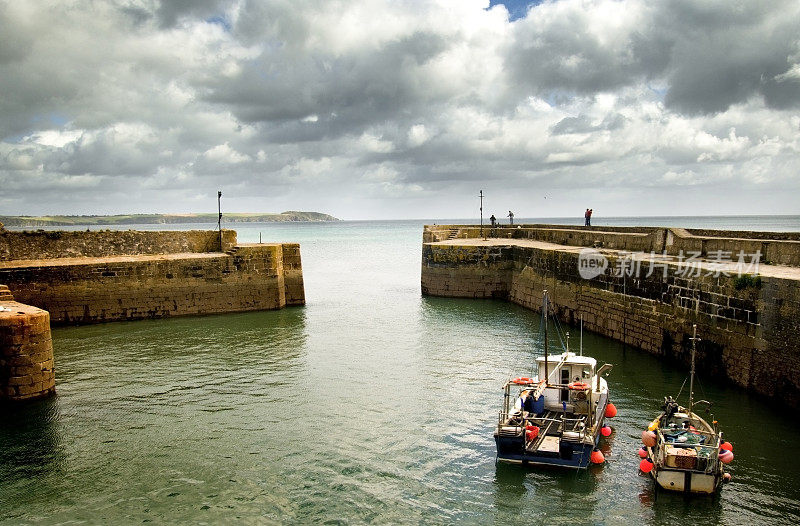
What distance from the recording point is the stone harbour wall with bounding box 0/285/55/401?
1487 cm

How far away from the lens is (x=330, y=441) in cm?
1361

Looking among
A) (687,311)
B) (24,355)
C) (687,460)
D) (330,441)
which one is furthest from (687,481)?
(24,355)

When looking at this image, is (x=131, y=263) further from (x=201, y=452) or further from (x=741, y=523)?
(x=741, y=523)

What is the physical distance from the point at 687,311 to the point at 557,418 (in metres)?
8.12

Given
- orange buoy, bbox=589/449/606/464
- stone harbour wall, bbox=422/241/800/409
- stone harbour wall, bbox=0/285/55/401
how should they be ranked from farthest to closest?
stone harbour wall, bbox=422/241/800/409 < stone harbour wall, bbox=0/285/55/401 < orange buoy, bbox=589/449/606/464

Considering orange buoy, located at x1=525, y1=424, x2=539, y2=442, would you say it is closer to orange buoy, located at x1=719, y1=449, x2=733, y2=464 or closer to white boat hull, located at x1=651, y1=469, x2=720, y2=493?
white boat hull, located at x1=651, y1=469, x2=720, y2=493

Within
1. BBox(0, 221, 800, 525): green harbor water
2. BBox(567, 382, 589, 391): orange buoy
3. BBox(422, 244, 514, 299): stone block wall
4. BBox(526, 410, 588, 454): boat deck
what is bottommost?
BBox(0, 221, 800, 525): green harbor water

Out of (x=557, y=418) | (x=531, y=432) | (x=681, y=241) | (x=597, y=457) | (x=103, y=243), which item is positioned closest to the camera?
(x=597, y=457)

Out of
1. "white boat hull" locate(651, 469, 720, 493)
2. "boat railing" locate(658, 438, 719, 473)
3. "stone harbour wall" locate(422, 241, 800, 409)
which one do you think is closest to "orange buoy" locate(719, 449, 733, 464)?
"boat railing" locate(658, 438, 719, 473)

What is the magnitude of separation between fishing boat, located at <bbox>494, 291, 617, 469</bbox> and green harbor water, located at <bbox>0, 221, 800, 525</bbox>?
0.37 m

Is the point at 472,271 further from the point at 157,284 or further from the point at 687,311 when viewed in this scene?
the point at 157,284

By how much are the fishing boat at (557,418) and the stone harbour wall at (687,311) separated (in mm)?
4409

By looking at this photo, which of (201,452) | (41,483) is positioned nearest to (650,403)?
(201,452)

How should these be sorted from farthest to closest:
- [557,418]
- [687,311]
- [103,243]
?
1. [103,243]
2. [687,311]
3. [557,418]
